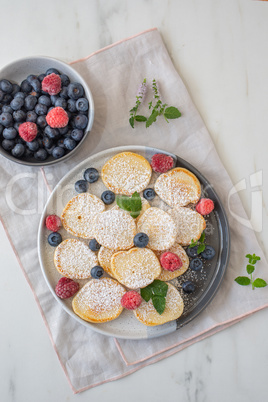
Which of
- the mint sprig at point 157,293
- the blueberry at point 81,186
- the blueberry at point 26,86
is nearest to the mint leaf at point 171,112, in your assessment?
the blueberry at point 81,186

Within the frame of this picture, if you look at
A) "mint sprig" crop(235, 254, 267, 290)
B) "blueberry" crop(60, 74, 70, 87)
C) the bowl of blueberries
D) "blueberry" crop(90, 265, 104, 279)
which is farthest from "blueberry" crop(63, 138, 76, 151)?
"mint sprig" crop(235, 254, 267, 290)

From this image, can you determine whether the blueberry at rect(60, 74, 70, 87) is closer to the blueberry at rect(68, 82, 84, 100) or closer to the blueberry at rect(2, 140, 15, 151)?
the blueberry at rect(68, 82, 84, 100)

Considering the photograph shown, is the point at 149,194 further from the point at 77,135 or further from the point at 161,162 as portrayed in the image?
the point at 77,135

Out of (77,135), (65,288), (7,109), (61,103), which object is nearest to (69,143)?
(77,135)

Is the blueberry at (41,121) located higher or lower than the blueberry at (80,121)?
lower

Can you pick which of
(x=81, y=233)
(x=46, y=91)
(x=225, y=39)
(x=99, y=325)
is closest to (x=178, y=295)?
(x=99, y=325)

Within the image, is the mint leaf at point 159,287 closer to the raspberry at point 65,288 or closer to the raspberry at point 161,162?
the raspberry at point 65,288
